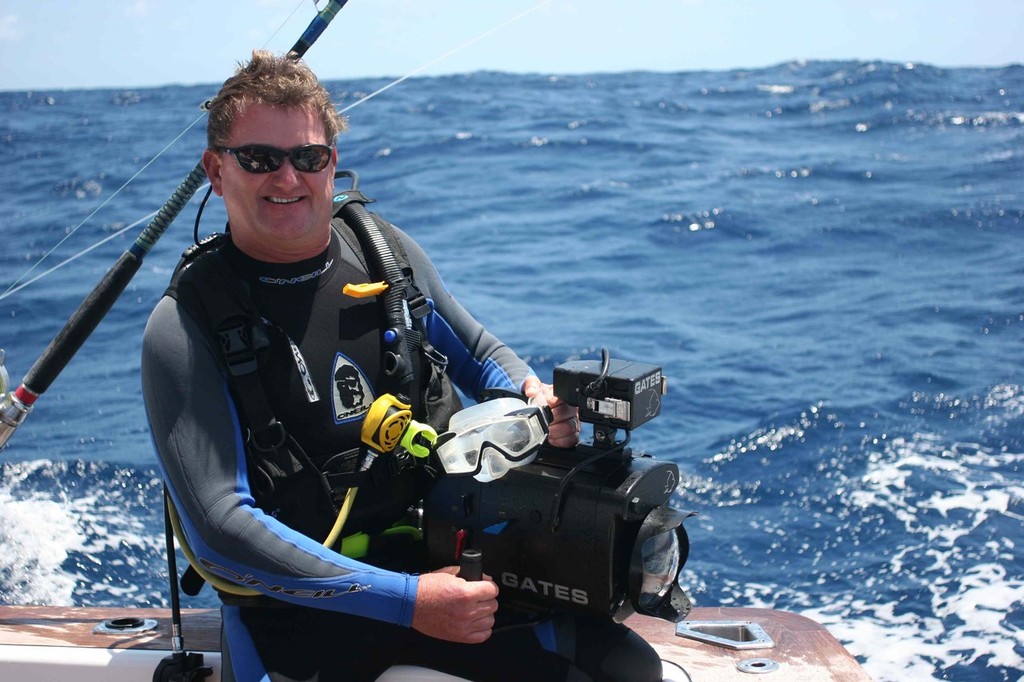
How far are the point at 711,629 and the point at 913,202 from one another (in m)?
9.32

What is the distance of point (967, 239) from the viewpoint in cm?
972

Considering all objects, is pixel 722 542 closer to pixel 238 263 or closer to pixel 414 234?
pixel 238 263

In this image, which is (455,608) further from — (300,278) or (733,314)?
(733,314)

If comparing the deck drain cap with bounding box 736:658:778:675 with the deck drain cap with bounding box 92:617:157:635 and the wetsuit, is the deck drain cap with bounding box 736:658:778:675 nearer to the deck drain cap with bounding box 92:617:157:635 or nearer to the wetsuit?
the wetsuit

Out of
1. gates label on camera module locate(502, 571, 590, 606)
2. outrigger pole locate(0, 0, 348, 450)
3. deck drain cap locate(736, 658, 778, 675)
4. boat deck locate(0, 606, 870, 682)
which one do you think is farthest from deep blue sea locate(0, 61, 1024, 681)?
gates label on camera module locate(502, 571, 590, 606)

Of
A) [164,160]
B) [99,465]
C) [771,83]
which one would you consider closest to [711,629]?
[99,465]

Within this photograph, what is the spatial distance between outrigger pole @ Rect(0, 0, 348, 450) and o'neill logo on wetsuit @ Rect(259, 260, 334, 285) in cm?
46

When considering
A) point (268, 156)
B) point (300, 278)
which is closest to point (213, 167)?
point (268, 156)

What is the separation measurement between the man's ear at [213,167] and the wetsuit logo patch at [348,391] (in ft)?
1.45

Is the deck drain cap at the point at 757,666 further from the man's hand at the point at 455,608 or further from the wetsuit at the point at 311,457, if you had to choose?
the man's hand at the point at 455,608

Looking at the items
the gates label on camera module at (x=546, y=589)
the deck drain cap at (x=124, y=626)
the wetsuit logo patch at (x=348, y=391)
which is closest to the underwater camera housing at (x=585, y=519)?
the gates label on camera module at (x=546, y=589)

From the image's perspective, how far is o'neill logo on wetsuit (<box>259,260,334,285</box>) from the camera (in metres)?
2.19

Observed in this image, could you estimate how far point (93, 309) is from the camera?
259cm

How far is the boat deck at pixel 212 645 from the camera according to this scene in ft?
7.72
